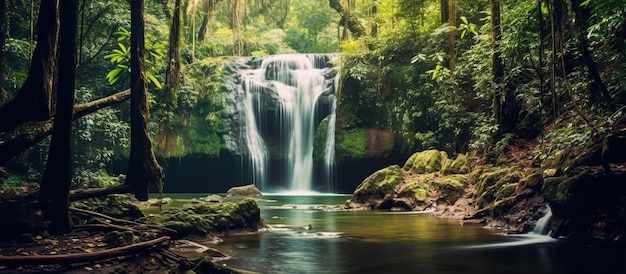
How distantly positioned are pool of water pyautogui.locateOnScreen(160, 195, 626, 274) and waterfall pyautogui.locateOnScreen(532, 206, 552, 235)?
0.20 metres

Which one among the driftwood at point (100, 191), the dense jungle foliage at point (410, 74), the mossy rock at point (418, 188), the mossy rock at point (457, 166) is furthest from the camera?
the mossy rock at point (457, 166)

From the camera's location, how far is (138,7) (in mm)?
9492

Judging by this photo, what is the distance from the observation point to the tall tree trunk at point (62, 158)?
281 inches

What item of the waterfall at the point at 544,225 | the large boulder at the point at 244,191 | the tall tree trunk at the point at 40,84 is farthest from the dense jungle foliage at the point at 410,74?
the large boulder at the point at 244,191

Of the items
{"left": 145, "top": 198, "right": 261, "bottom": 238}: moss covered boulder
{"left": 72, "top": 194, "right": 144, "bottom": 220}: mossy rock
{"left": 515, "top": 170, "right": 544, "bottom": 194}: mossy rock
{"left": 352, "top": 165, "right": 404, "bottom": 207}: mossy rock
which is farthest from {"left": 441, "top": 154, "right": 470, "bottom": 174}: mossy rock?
{"left": 72, "top": 194, "right": 144, "bottom": 220}: mossy rock

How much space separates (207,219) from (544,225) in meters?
6.08

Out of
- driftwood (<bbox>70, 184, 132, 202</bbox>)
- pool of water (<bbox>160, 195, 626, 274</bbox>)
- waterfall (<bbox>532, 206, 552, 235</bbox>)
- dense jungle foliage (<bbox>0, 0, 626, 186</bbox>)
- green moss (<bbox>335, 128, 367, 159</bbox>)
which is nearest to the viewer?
pool of water (<bbox>160, 195, 626, 274</bbox>)

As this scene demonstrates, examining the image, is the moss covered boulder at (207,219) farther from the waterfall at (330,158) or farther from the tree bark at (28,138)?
the waterfall at (330,158)

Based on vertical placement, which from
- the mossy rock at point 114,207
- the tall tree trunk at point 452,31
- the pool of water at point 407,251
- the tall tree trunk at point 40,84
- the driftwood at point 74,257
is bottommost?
the pool of water at point 407,251

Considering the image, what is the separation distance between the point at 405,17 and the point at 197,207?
13.9m

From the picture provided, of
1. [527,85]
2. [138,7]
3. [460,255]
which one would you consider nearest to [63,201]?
[138,7]

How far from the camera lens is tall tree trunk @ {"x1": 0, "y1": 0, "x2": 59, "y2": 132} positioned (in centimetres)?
686

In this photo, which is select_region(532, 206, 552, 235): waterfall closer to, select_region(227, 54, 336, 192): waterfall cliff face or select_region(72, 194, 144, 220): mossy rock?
select_region(72, 194, 144, 220): mossy rock

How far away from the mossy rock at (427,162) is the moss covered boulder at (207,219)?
7.62 meters
